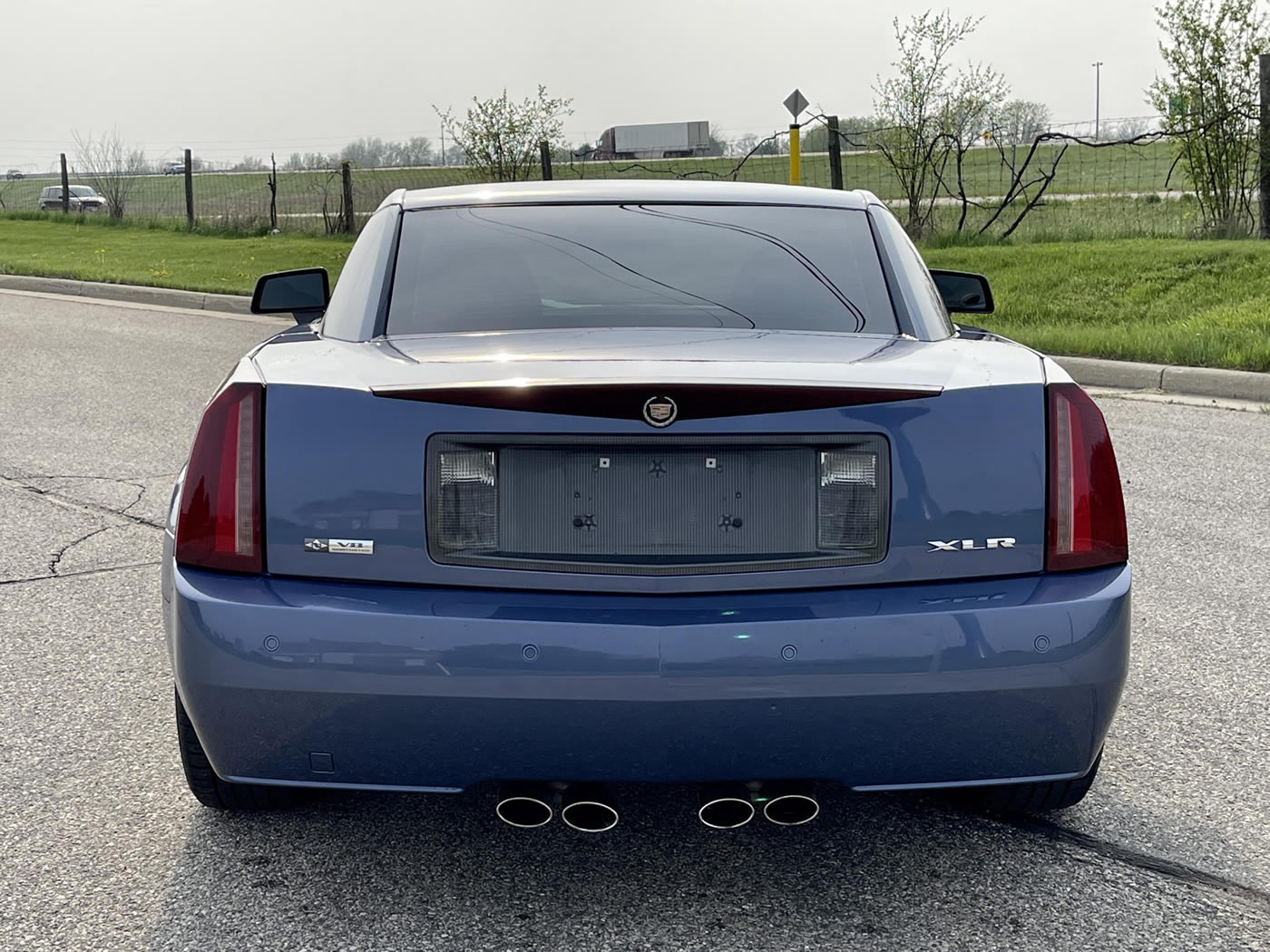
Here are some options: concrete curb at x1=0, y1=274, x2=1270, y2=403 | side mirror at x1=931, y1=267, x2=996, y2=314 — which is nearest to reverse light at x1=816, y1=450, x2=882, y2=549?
side mirror at x1=931, y1=267, x2=996, y2=314

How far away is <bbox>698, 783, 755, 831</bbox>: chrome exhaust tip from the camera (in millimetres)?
2818

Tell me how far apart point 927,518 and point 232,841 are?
1735mm

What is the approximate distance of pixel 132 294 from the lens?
18.3 meters

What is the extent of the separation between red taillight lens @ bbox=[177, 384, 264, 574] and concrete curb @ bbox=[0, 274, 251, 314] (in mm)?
13604

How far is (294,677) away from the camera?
268cm

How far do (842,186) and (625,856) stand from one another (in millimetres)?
20492

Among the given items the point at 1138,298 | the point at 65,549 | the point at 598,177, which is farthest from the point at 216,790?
the point at 598,177

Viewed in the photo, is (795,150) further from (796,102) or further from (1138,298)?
(1138,298)

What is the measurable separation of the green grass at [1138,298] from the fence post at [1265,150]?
1.06 m

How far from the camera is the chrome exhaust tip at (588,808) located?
111 inches

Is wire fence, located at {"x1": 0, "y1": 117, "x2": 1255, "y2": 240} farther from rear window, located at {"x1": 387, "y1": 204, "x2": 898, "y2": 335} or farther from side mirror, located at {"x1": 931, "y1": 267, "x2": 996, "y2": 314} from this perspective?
rear window, located at {"x1": 387, "y1": 204, "x2": 898, "y2": 335}

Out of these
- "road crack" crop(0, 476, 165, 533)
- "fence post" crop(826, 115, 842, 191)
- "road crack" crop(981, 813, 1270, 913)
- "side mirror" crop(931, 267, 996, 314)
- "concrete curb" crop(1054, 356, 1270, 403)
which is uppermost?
"fence post" crop(826, 115, 842, 191)

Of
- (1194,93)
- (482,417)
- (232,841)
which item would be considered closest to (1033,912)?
(482,417)

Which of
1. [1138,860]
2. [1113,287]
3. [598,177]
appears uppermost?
[598,177]
